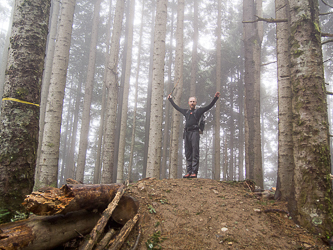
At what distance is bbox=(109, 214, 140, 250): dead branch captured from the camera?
265 centimetres

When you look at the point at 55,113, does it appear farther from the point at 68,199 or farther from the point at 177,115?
the point at 177,115

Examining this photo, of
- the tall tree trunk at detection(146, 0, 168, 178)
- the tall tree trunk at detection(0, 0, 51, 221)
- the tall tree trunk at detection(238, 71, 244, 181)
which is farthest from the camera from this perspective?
the tall tree trunk at detection(238, 71, 244, 181)

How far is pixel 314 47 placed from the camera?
12.3 feet

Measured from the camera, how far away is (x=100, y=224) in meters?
2.73

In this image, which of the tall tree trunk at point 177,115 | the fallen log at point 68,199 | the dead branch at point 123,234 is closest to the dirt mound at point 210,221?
the dead branch at point 123,234

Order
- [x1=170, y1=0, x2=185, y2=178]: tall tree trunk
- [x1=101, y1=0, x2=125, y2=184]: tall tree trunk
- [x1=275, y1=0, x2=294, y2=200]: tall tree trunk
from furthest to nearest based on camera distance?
[x1=170, y1=0, x2=185, y2=178]: tall tree trunk, [x1=101, y1=0, x2=125, y2=184]: tall tree trunk, [x1=275, y1=0, x2=294, y2=200]: tall tree trunk

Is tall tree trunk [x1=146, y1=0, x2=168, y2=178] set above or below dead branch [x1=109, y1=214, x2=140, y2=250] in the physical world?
above

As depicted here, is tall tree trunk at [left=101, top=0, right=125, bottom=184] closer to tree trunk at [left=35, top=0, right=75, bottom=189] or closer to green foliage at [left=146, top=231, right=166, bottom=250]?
tree trunk at [left=35, top=0, right=75, bottom=189]

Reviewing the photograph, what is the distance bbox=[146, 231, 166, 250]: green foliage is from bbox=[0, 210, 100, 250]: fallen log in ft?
3.00

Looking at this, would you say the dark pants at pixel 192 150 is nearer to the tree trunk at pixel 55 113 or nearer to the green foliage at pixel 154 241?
the green foliage at pixel 154 241

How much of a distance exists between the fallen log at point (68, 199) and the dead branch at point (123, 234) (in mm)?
503

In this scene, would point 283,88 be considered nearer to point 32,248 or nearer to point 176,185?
point 176,185

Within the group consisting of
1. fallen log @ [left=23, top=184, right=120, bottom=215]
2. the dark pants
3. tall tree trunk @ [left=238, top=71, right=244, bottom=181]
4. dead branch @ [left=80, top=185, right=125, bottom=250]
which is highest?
tall tree trunk @ [left=238, top=71, right=244, bottom=181]

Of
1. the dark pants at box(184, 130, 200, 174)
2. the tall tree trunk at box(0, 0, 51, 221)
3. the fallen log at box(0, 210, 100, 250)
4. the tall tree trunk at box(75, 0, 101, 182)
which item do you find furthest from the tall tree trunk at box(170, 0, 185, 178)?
the fallen log at box(0, 210, 100, 250)
